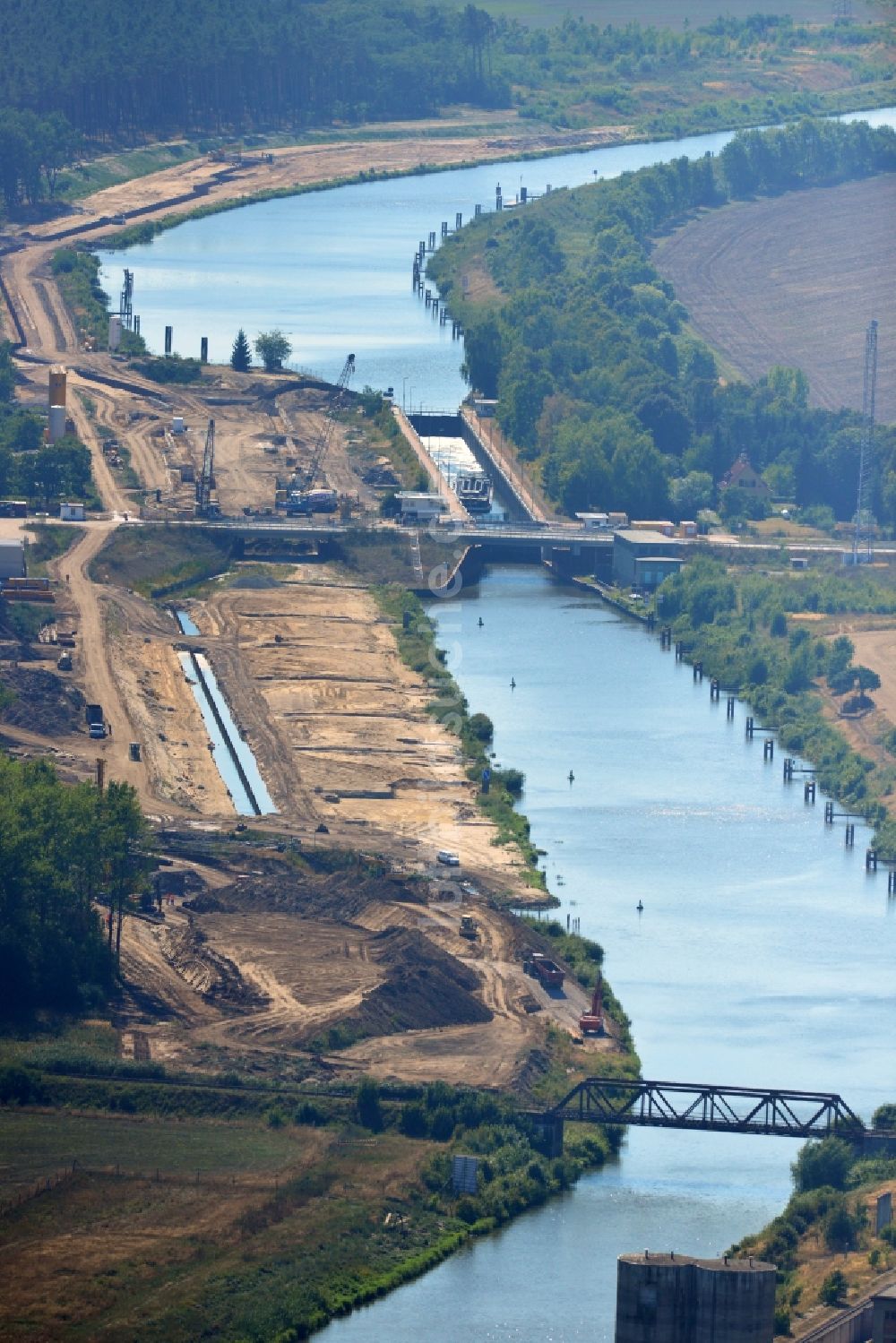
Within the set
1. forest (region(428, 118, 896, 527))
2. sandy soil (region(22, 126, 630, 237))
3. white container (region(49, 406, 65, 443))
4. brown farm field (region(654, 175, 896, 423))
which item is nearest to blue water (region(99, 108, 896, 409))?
sandy soil (region(22, 126, 630, 237))

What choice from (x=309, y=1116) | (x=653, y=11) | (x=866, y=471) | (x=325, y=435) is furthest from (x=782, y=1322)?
(x=653, y=11)

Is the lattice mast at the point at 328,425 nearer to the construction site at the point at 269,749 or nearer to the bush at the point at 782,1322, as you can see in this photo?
the construction site at the point at 269,749

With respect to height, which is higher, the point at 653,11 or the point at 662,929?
the point at 653,11

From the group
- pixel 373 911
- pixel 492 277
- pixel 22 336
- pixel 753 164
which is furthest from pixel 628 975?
pixel 753 164

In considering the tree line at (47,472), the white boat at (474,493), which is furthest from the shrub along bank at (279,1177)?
the white boat at (474,493)

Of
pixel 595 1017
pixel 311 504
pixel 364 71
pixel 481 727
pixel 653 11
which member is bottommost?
pixel 595 1017

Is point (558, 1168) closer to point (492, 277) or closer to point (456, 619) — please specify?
point (456, 619)

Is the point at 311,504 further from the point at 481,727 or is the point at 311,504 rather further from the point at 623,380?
the point at 481,727
